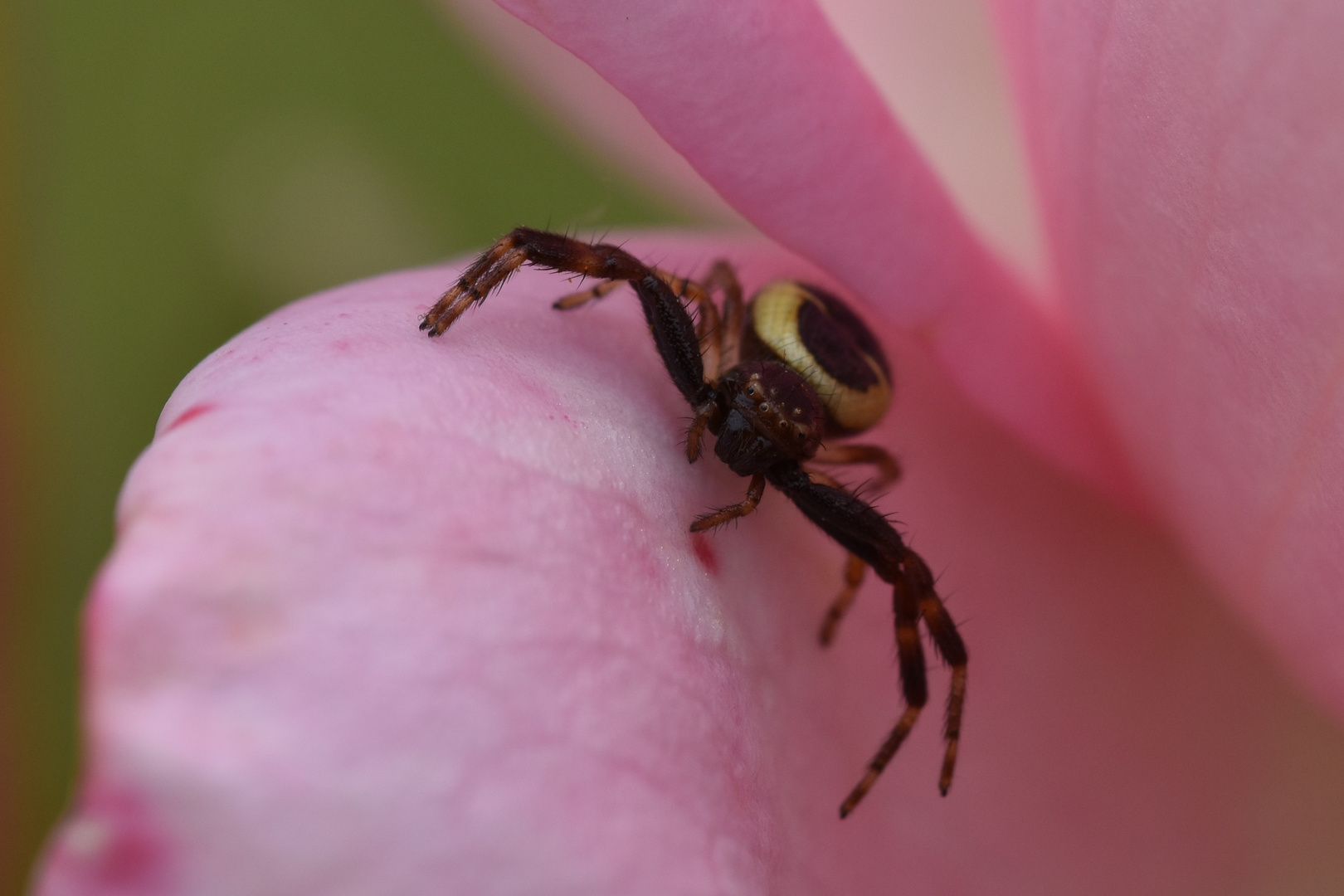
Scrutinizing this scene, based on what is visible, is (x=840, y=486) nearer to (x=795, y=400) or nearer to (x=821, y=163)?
(x=795, y=400)

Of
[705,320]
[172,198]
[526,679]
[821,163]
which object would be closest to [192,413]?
[526,679]

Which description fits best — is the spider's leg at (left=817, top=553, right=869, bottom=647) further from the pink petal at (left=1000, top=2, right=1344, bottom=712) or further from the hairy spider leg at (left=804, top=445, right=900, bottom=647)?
the pink petal at (left=1000, top=2, right=1344, bottom=712)

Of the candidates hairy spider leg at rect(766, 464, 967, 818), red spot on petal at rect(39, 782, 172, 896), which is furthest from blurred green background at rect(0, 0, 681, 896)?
red spot on petal at rect(39, 782, 172, 896)

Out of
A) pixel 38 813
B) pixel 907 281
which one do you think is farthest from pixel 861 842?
pixel 38 813

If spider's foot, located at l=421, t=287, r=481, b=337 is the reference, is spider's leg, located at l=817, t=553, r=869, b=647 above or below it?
below

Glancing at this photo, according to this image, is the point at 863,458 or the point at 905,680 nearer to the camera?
the point at 905,680

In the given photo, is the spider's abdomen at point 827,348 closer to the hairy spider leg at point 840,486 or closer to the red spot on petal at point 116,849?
the hairy spider leg at point 840,486

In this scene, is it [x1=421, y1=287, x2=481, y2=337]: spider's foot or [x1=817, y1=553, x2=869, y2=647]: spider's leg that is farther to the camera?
[x1=817, y1=553, x2=869, y2=647]: spider's leg

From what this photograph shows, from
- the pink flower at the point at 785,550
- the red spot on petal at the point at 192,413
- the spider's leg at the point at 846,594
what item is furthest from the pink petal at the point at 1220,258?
the red spot on petal at the point at 192,413
